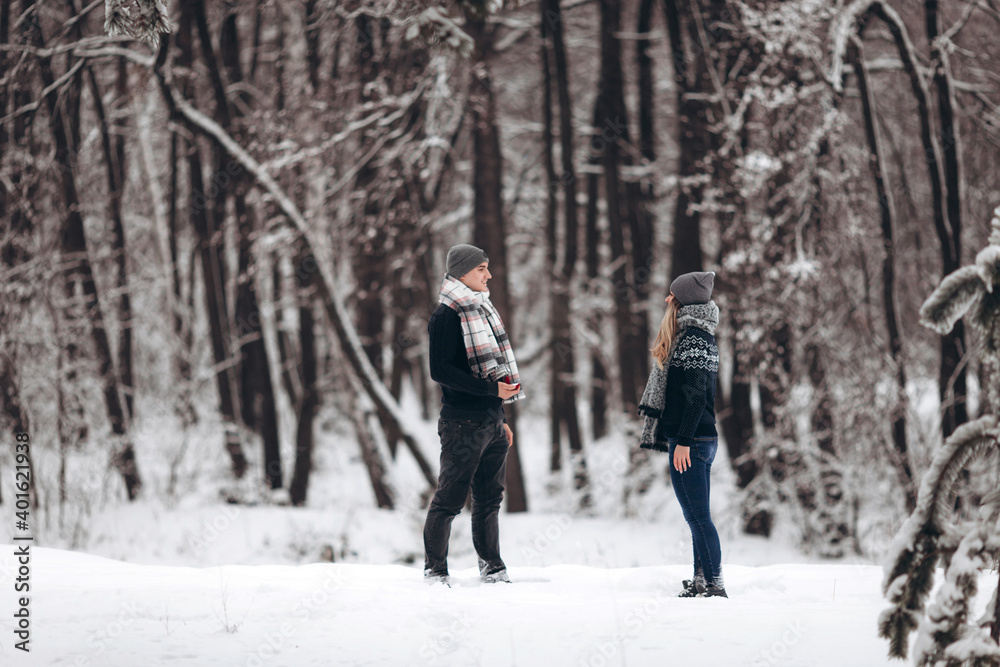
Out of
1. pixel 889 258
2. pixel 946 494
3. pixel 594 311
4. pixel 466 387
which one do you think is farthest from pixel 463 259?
pixel 594 311

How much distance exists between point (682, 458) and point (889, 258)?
557cm

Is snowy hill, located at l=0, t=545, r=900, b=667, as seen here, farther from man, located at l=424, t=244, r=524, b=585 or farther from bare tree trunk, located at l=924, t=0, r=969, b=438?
bare tree trunk, located at l=924, t=0, r=969, b=438

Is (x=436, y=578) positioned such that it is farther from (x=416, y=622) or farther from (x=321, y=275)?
(x=321, y=275)

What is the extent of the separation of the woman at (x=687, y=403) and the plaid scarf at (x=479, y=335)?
760 mm

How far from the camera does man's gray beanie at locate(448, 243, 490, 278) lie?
440 cm

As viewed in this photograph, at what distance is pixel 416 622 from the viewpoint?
372 centimetres

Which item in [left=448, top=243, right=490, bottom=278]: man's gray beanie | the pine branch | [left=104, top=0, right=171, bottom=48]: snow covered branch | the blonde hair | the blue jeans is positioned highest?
[left=104, top=0, right=171, bottom=48]: snow covered branch

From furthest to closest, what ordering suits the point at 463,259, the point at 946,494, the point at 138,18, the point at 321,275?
the point at 321,275 → the point at 463,259 → the point at 138,18 → the point at 946,494

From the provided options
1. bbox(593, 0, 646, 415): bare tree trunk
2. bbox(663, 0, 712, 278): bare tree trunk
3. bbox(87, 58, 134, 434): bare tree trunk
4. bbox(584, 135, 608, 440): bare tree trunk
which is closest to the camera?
bbox(663, 0, 712, 278): bare tree trunk

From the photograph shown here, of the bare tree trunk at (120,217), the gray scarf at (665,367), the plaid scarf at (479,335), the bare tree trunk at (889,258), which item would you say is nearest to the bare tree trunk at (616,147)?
the bare tree trunk at (889,258)

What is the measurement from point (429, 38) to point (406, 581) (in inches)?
119

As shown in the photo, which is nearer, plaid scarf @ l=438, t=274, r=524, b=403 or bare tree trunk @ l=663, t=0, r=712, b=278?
plaid scarf @ l=438, t=274, r=524, b=403

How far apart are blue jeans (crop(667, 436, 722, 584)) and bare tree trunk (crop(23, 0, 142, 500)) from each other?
27.6 ft

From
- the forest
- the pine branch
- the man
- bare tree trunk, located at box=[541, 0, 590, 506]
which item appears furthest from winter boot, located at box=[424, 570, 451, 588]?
bare tree trunk, located at box=[541, 0, 590, 506]
